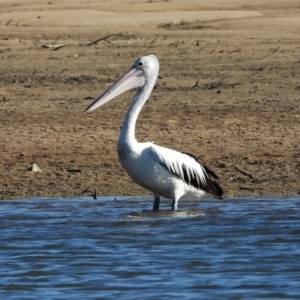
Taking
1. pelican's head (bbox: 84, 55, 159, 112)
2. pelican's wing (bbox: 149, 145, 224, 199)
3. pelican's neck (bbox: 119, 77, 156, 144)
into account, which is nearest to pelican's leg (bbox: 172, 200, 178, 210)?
pelican's wing (bbox: 149, 145, 224, 199)

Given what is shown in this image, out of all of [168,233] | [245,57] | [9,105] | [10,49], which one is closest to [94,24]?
[10,49]

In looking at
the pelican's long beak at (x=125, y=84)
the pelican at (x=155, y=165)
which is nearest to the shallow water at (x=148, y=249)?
the pelican at (x=155, y=165)

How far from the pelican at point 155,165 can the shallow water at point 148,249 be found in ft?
0.60

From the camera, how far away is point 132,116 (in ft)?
24.5

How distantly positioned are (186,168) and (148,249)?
101cm

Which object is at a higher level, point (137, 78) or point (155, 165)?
point (137, 78)

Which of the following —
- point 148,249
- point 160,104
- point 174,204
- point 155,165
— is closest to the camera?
point 148,249

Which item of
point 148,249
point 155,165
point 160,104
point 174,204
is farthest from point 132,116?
point 160,104

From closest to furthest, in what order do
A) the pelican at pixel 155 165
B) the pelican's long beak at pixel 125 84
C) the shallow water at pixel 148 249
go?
the shallow water at pixel 148 249, the pelican at pixel 155 165, the pelican's long beak at pixel 125 84

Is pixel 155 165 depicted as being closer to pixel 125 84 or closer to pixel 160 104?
pixel 125 84

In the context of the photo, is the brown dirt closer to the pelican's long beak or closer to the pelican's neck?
the pelican's long beak

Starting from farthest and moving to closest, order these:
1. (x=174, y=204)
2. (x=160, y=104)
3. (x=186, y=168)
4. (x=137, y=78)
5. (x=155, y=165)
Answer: (x=160, y=104) → (x=137, y=78) → (x=174, y=204) → (x=186, y=168) → (x=155, y=165)

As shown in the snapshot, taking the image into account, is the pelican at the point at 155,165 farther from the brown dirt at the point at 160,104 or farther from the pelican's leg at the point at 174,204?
the brown dirt at the point at 160,104

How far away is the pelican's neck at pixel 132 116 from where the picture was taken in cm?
725
